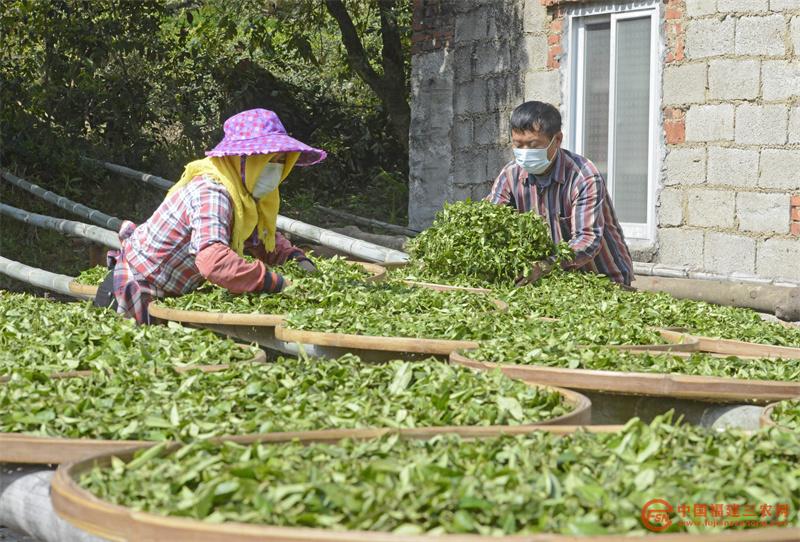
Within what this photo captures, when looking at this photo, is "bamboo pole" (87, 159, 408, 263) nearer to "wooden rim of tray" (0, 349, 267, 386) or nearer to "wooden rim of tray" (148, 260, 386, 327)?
"wooden rim of tray" (148, 260, 386, 327)

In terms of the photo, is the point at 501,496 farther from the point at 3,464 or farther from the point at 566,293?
the point at 566,293

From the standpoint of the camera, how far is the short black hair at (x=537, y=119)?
5.61m

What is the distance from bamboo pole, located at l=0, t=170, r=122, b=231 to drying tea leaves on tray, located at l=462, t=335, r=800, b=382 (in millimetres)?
5068

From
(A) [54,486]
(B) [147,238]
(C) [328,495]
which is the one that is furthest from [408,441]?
(B) [147,238]

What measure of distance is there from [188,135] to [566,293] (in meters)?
8.82

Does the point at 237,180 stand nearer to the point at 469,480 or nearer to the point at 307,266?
the point at 307,266

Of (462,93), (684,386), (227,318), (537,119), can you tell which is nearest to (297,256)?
(227,318)

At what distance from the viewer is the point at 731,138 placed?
24.2 feet

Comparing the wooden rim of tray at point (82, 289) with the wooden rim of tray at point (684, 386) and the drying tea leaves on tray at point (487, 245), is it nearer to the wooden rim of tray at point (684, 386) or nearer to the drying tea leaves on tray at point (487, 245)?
the drying tea leaves on tray at point (487, 245)

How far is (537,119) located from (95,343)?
252 centimetres

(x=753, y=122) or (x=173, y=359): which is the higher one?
(x=753, y=122)

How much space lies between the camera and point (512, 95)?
29.0ft

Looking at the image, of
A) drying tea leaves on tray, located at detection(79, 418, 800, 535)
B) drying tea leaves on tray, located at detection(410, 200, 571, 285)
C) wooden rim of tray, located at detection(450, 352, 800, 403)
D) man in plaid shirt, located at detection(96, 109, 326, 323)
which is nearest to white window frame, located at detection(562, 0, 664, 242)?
drying tea leaves on tray, located at detection(410, 200, 571, 285)

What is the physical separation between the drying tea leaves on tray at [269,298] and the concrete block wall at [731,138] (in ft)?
10.6
